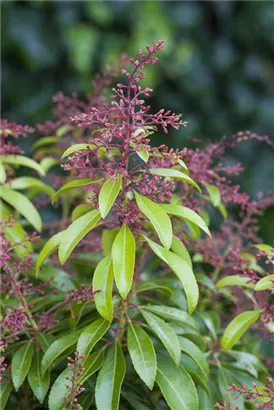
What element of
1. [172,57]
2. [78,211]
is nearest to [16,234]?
[78,211]

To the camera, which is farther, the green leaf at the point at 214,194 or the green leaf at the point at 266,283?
the green leaf at the point at 214,194

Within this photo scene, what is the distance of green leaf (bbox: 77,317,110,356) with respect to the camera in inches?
43.8

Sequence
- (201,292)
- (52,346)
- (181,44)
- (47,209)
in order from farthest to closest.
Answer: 1. (181,44)
2. (47,209)
3. (201,292)
4. (52,346)

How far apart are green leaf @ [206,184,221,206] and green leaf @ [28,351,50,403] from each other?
477 mm

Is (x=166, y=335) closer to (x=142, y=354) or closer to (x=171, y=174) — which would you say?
(x=142, y=354)

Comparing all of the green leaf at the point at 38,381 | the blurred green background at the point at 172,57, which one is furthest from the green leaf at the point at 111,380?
the blurred green background at the point at 172,57

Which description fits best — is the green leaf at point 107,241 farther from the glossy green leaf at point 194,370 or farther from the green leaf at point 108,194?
the glossy green leaf at point 194,370

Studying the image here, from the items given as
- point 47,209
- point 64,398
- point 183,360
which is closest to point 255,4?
point 47,209

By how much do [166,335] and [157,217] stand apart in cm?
22

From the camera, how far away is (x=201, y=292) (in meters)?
1.55

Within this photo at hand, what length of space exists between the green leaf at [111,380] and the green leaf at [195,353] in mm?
122

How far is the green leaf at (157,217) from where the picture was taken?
3.44 feet

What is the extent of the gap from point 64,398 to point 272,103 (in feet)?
10.2

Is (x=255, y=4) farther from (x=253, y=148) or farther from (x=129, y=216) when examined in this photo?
(x=129, y=216)
